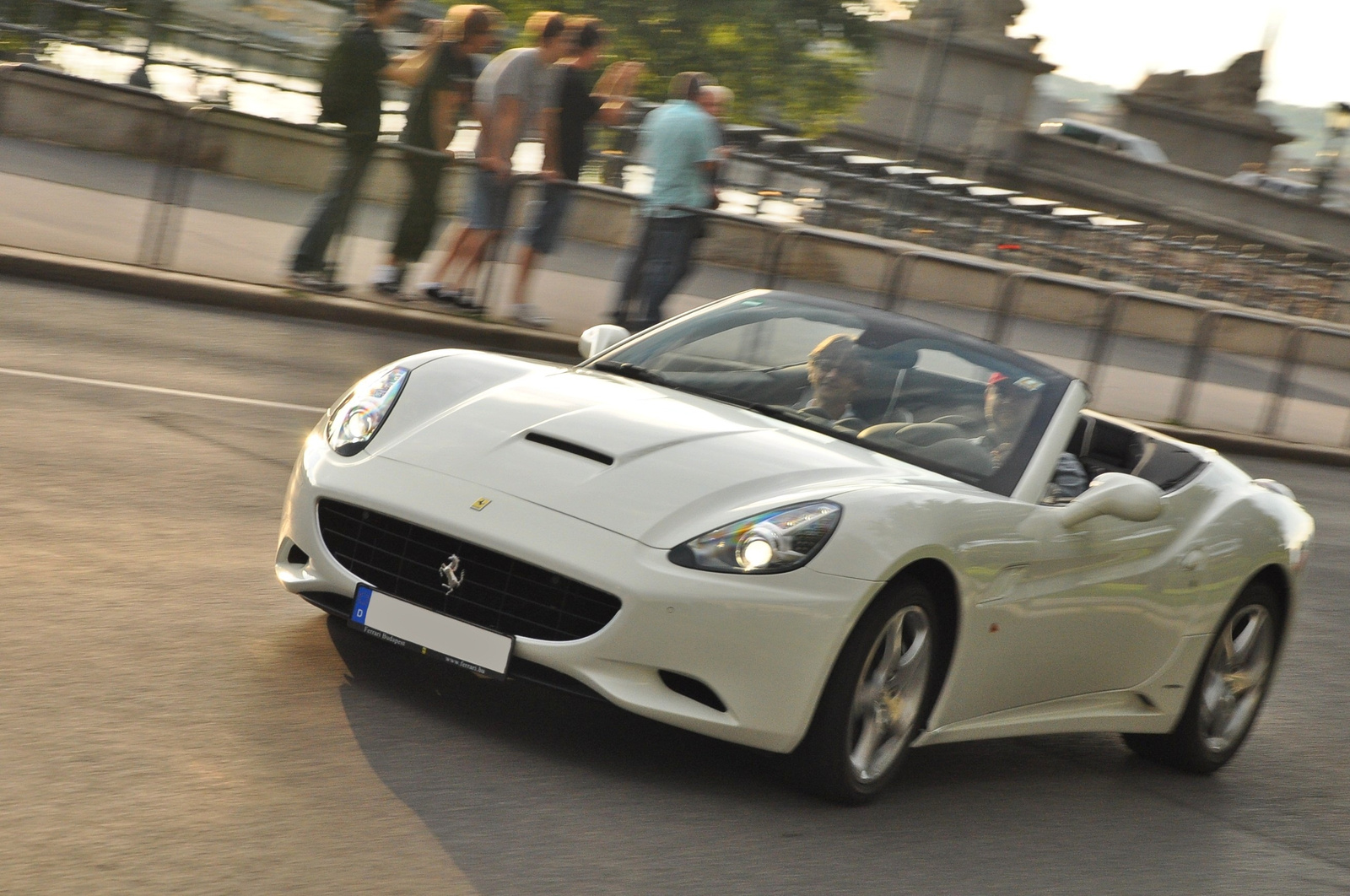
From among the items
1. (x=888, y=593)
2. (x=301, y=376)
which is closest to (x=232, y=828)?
(x=888, y=593)

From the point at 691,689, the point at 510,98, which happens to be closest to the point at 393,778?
the point at 691,689

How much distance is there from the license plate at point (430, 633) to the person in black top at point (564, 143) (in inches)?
349

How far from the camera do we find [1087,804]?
550 cm

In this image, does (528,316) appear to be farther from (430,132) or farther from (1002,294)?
(1002,294)

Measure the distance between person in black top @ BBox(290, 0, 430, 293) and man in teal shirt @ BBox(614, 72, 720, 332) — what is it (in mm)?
1837

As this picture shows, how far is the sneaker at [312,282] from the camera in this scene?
43.2 ft

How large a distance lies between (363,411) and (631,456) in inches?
34.0

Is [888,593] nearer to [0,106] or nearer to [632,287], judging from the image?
[632,287]

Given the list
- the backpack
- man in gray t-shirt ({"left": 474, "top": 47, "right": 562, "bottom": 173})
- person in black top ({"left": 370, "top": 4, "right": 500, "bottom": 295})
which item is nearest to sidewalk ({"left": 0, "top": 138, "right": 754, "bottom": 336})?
person in black top ({"left": 370, "top": 4, "right": 500, "bottom": 295})

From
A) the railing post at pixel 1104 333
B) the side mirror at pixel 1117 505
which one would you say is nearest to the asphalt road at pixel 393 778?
the side mirror at pixel 1117 505

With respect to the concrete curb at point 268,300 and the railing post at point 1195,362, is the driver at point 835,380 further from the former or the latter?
the railing post at point 1195,362

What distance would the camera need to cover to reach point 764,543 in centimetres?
448

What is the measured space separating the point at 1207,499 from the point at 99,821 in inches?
151

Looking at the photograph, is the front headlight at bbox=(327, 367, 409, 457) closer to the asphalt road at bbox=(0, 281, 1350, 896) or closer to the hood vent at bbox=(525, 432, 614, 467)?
the hood vent at bbox=(525, 432, 614, 467)
